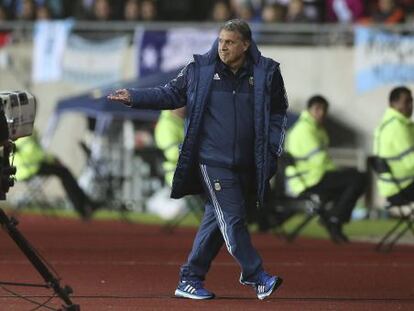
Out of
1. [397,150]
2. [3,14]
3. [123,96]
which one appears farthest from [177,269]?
[3,14]

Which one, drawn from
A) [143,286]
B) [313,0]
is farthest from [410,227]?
[313,0]

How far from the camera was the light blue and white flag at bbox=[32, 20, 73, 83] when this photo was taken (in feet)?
88.3

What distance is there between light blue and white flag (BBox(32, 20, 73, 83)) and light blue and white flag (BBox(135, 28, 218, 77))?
1444 mm

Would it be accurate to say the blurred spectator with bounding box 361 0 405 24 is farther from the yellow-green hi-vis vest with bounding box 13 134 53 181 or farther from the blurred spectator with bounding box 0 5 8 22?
the blurred spectator with bounding box 0 5 8 22

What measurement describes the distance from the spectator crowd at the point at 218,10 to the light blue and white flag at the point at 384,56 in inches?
15.4

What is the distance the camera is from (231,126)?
1113 cm

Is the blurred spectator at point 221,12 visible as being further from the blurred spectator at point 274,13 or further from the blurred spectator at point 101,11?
the blurred spectator at point 101,11

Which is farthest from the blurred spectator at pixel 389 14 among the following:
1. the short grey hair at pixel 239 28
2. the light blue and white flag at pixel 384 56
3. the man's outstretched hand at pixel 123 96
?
the man's outstretched hand at pixel 123 96

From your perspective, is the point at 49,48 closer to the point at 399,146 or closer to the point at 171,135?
the point at 171,135

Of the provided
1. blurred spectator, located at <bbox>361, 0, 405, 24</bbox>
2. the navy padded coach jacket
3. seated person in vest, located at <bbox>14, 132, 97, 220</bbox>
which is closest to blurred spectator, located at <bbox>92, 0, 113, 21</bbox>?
seated person in vest, located at <bbox>14, 132, 97, 220</bbox>

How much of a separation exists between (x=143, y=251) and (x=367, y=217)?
8087 mm

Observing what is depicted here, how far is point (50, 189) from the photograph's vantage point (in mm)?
27438

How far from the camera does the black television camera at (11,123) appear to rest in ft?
31.4

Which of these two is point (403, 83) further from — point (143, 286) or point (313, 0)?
point (143, 286)
